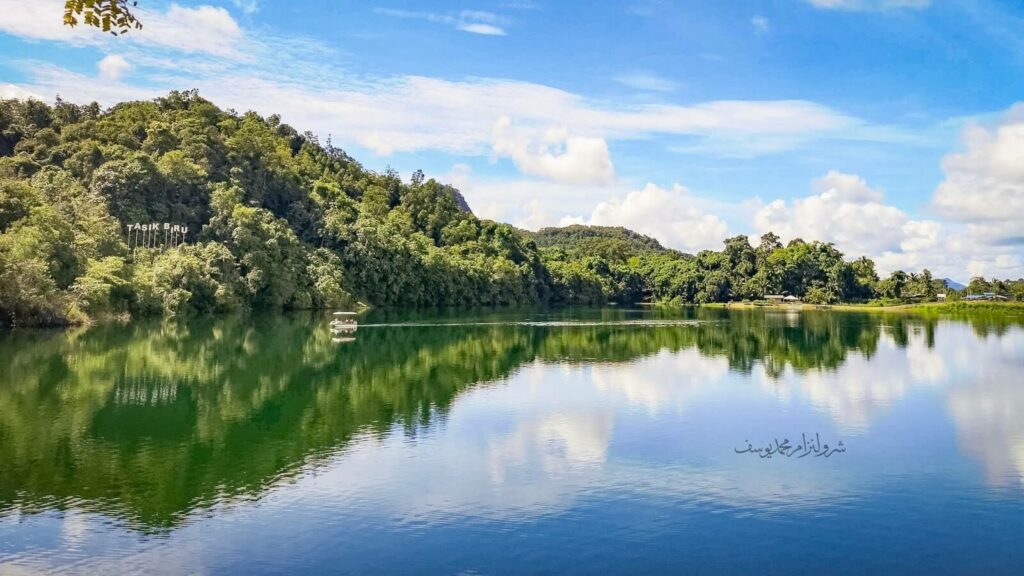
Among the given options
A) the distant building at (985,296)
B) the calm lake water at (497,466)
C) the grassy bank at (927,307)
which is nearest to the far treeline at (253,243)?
the distant building at (985,296)

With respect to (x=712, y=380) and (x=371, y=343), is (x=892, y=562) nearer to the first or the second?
(x=712, y=380)

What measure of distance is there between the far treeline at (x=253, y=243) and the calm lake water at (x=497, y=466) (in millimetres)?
20260

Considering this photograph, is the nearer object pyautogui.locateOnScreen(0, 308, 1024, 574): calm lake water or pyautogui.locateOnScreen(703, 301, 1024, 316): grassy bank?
pyautogui.locateOnScreen(0, 308, 1024, 574): calm lake water

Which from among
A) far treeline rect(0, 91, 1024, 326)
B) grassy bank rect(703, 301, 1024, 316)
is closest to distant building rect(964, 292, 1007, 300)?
far treeline rect(0, 91, 1024, 326)

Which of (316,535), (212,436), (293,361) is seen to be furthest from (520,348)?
(316,535)

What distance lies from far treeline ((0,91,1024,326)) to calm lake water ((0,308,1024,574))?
20.3 m

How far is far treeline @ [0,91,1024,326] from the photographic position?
57.4 meters

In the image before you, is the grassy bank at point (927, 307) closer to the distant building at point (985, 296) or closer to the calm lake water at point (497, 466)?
the distant building at point (985, 296)

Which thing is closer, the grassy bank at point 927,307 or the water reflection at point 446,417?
the water reflection at point 446,417

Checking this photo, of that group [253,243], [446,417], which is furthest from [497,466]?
[253,243]

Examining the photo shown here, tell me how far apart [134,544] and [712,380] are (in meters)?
27.8

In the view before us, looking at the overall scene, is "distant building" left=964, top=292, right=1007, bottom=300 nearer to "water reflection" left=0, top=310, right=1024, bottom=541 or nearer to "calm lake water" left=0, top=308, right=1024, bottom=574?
"water reflection" left=0, top=310, right=1024, bottom=541

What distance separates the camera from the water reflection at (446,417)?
17.4 metres

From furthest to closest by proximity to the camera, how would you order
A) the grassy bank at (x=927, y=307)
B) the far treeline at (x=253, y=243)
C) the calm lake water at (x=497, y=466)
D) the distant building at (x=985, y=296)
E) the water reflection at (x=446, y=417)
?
the distant building at (x=985, y=296) < the grassy bank at (x=927, y=307) < the far treeline at (x=253, y=243) < the water reflection at (x=446, y=417) < the calm lake water at (x=497, y=466)
